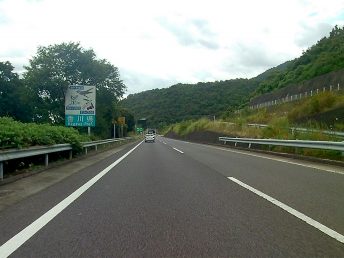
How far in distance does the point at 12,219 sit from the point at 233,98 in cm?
11412

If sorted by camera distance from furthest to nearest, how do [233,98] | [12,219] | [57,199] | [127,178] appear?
[233,98], [127,178], [57,199], [12,219]

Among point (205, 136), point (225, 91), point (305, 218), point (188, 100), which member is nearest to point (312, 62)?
point (225, 91)

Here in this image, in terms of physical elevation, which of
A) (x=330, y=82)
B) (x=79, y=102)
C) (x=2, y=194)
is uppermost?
(x=330, y=82)

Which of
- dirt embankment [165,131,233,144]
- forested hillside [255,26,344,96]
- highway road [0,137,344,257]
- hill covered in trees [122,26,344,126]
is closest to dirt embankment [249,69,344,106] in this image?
hill covered in trees [122,26,344,126]

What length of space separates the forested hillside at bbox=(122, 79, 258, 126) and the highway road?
98.1 metres

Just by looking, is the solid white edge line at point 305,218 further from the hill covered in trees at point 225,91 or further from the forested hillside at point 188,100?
the forested hillside at point 188,100

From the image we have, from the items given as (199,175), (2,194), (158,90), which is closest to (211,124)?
(199,175)

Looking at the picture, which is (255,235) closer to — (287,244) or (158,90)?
(287,244)

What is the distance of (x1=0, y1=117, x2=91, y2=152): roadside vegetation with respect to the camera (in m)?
13.1

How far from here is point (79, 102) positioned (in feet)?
102

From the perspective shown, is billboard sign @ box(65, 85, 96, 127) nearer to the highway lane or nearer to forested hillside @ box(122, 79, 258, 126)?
the highway lane

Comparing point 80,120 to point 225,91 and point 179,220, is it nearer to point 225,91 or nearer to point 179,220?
point 179,220

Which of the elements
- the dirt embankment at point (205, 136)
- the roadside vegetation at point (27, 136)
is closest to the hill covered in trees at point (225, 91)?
the dirt embankment at point (205, 136)

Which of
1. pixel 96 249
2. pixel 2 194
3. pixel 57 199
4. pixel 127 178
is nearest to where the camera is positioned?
pixel 96 249
